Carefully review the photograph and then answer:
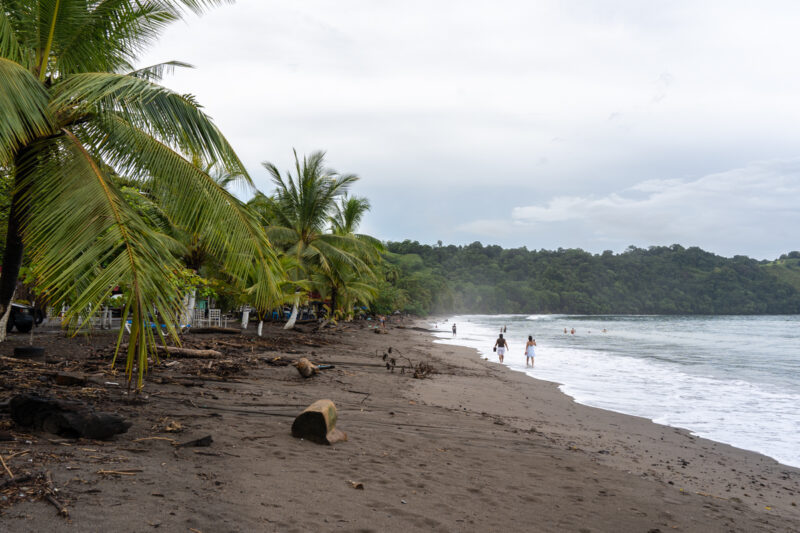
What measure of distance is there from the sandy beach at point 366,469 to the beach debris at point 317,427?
0.35ft

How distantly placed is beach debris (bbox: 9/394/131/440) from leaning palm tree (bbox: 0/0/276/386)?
56 cm

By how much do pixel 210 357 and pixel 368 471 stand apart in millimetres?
6298

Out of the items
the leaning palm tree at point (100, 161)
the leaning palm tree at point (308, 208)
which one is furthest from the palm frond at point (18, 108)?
the leaning palm tree at point (308, 208)

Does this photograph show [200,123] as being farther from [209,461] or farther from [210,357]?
[210,357]

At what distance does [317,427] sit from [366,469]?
0.82 meters

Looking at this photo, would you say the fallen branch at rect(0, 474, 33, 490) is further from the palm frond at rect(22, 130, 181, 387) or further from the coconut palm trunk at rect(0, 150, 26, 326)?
the coconut palm trunk at rect(0, 150, 26, 326)

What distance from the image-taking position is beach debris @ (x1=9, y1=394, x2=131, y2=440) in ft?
12.8

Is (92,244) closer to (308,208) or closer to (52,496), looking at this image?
(52,496)

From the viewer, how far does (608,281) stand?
416ft

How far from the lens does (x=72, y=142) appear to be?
14.5 ft

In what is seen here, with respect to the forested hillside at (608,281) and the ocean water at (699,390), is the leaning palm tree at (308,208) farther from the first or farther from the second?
the forested hillside at (608,281)

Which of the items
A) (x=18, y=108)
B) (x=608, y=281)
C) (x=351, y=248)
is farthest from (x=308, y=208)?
(x=608, y=281)

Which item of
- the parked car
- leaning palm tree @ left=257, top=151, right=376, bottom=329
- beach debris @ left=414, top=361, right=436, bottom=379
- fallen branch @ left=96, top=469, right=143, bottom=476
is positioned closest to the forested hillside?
leaning palm tree @ left=257, top=151, right=376, bottom=329

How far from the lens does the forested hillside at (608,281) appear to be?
11044 cm
